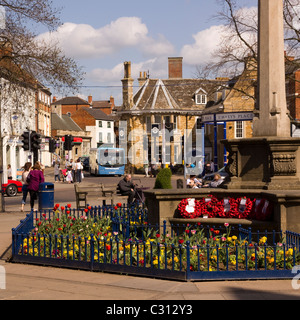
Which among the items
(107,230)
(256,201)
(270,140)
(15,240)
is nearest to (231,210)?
(256,201)

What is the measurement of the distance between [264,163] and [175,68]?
6782 cm

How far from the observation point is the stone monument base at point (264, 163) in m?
12.9

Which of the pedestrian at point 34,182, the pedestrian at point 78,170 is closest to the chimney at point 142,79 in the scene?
the pedestrian at point 78,170

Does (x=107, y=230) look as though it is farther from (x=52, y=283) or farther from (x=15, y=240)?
(x=52, y=283)

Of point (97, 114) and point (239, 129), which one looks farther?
point (97, 114)

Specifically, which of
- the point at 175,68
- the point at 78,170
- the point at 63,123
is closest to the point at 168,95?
the point at 175,68

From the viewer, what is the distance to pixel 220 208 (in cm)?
1301

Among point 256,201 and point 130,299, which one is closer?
point 130,299

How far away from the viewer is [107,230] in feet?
45.2

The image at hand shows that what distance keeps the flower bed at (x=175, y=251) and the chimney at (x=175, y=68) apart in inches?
2681

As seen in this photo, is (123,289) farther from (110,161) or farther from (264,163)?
(110,161)

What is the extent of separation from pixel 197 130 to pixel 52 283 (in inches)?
2636

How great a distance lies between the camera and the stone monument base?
12883mm
